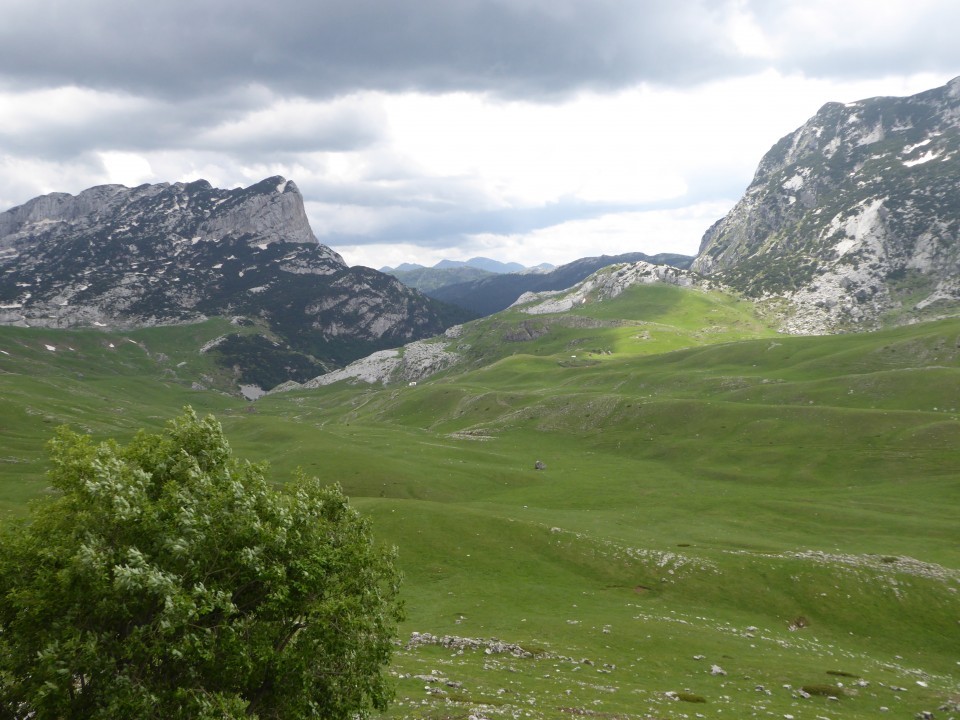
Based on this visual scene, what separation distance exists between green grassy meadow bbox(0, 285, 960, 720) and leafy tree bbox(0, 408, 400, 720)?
5.17 meters

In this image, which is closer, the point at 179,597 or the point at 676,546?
the point at 179,597

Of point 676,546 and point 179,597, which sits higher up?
point 179,597

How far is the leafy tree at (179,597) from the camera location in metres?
18.8

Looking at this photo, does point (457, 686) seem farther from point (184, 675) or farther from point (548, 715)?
point (184, 675)

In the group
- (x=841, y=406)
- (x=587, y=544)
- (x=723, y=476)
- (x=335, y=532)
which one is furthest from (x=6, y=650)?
(x=841, y=406)

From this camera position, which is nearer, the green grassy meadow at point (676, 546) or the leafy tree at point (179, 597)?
the leafy tree at point (179, 597)

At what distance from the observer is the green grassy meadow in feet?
133

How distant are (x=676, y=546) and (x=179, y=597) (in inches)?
2580

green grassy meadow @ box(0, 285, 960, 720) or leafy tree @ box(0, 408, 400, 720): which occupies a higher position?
leafy tree @ box(0, 408, 400, 720)

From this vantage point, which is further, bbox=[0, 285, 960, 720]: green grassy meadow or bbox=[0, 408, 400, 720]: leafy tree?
bbox=[0, 285, 960, 720]: green grassy meadow

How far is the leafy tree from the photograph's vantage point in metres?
18.8

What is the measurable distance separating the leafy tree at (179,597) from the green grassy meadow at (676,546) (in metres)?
5.17

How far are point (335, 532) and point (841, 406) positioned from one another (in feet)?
483

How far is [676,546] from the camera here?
74000mm
